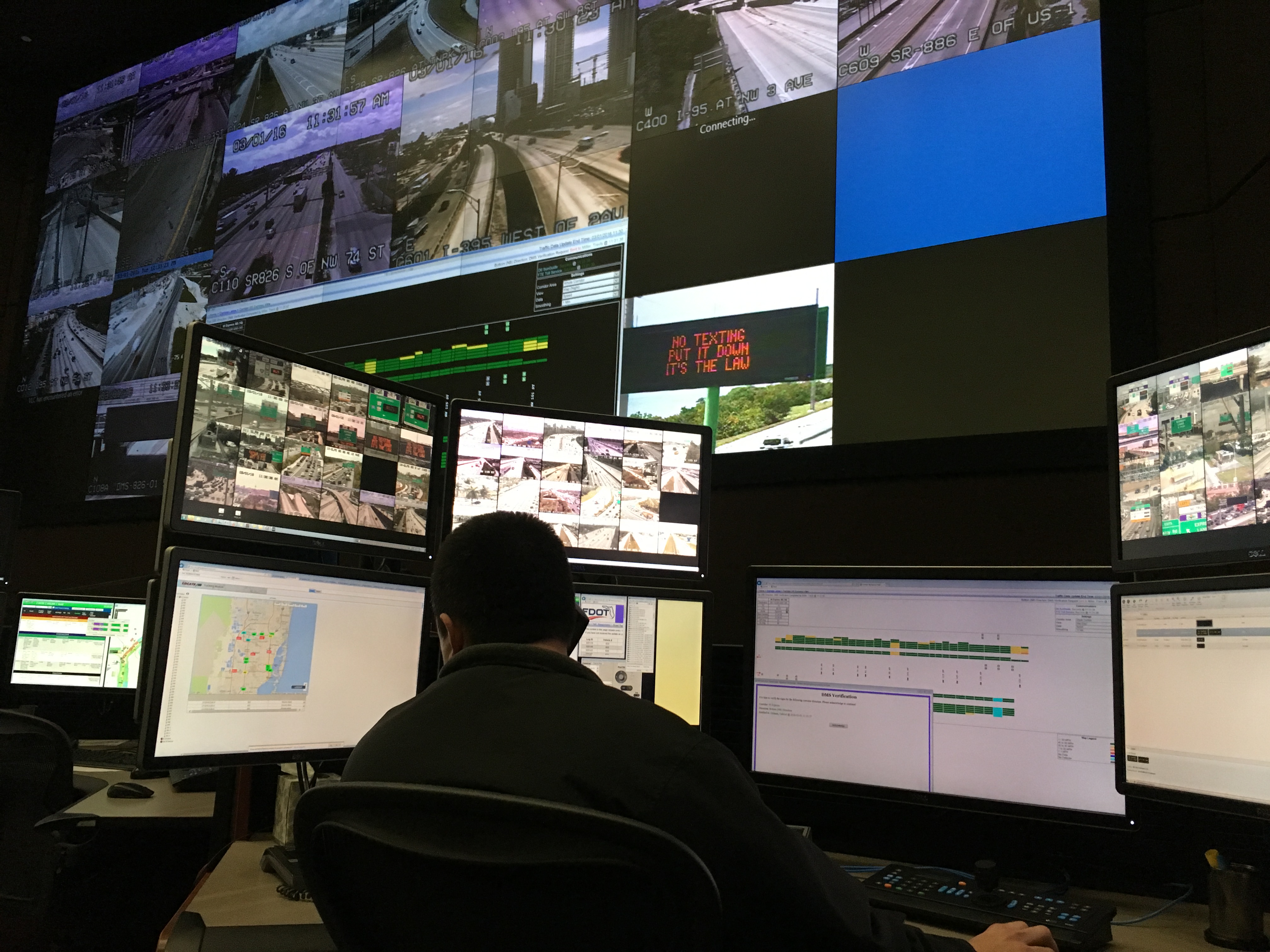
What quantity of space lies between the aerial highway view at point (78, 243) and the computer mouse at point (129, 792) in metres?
2.90

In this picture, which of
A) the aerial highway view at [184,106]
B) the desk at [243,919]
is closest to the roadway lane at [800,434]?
the desk at [243,919]

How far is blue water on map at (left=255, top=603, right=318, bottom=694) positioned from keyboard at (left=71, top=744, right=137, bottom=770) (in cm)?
150

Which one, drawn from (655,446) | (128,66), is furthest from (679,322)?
(128,66)

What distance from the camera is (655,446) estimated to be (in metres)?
1.99

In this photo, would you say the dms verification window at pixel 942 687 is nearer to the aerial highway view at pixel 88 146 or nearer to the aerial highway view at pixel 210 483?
the aerial highway view at pixel 210 483

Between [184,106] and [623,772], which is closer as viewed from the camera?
[623,772]

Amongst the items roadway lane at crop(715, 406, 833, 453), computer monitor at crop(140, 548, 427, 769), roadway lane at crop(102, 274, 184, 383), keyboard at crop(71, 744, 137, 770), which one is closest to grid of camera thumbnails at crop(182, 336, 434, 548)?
computer monitor at crop(140, 548, 427, 769)

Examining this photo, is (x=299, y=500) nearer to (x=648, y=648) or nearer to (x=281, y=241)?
(x=648, y=648)

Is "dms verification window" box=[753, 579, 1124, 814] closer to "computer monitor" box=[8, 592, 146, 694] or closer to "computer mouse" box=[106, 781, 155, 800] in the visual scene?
"computer mouse" box=[106, 781, 155, 800]

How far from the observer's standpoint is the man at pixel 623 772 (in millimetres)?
817

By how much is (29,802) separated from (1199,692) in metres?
2.51

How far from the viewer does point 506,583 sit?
1.08m

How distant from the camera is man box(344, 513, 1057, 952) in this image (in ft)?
2.68

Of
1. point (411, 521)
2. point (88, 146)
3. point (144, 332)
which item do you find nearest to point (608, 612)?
point (411, 521)
